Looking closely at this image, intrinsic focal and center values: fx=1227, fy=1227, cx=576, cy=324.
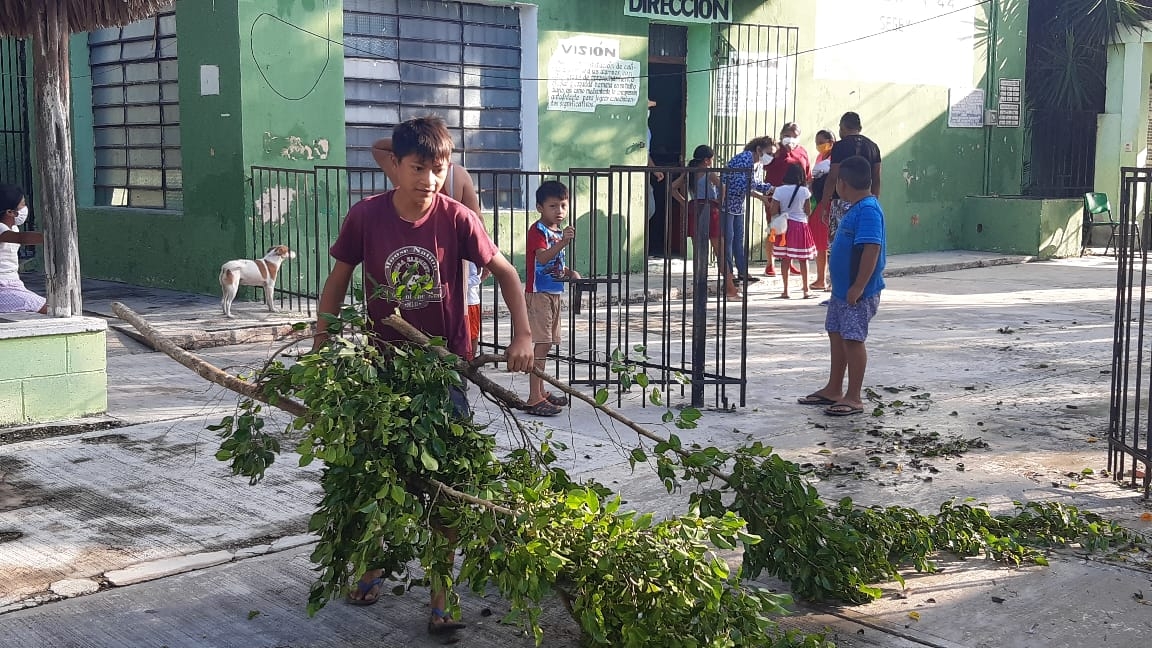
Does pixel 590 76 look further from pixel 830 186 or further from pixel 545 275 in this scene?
pixel 545 275

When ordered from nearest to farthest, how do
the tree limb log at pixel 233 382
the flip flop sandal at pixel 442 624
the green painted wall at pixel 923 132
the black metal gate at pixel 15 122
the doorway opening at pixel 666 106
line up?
the tree limb log at pixel 233 382 → the flip flop sandal at pixel 442 624 → the black metal gate at pixel 15 122 → the doorway opening at pixel 666 106 → the green painted wall at pixel 923 132

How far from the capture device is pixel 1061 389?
8227 millimetres

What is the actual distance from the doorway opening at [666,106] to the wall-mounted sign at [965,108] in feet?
16.8

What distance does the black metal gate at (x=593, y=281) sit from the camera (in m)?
7.35

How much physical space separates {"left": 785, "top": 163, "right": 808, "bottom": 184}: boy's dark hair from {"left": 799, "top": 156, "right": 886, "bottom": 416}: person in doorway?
5.46 meters

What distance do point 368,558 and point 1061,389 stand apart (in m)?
6.01

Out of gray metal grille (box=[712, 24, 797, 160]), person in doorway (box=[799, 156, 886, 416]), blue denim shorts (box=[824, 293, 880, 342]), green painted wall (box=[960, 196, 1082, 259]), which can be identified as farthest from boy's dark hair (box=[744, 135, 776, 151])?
green painted wall (box=[960, 196, 1082, 259])

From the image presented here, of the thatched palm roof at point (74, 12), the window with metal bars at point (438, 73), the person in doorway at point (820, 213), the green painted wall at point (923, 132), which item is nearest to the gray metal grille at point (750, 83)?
the green painted wall at point (923, 132)

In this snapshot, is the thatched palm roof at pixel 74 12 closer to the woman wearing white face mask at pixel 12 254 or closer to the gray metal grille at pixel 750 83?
the woman wearing white face mask at pixel 12 254

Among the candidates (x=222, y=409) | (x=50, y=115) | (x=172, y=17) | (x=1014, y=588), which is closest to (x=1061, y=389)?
(x=1014, y=588)

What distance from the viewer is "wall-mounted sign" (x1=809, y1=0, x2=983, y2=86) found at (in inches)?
641

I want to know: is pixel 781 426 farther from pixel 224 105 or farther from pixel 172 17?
pixel 172 17

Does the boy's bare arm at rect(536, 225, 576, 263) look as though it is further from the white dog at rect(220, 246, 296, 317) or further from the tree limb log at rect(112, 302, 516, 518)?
the white dog at rect(220, 246, 296, 317)

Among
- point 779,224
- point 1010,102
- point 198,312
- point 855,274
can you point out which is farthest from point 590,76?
point 1010,102
